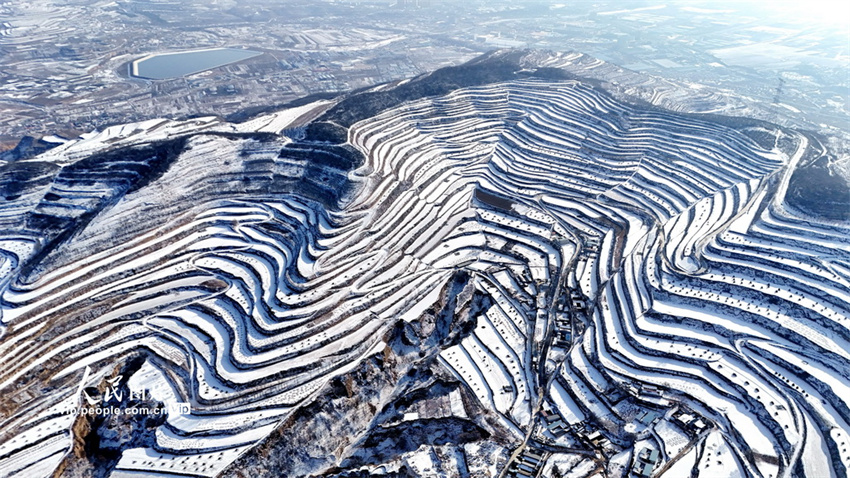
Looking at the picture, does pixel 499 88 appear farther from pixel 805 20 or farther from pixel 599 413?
pixel 805 20

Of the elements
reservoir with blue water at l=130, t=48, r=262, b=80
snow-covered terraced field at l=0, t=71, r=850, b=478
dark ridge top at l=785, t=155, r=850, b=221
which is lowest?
reservoir with blue water at l=130, t=48, r=262, b=80

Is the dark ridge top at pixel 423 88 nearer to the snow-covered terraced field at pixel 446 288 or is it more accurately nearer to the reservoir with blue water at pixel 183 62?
the snow-covered terraced field at pixel 446 288

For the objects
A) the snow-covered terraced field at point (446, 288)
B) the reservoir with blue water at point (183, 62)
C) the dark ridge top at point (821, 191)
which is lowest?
the reservoir with blue water at point (183, 62)

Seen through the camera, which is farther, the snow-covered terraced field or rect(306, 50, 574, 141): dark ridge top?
rect(306, 50, 574, 141): dark ridge top

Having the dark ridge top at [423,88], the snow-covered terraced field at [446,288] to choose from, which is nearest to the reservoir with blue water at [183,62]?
the dark ridge top at [423,88]

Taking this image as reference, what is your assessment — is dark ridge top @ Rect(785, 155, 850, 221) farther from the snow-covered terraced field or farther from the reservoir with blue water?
the reservoir with blue water

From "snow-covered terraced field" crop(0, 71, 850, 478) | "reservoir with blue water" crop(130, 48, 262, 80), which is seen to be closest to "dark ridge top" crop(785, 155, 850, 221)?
"snow-covered terraced field" crop(0, 71, 850, 478)

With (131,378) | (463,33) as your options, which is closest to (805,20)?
(463,33)
